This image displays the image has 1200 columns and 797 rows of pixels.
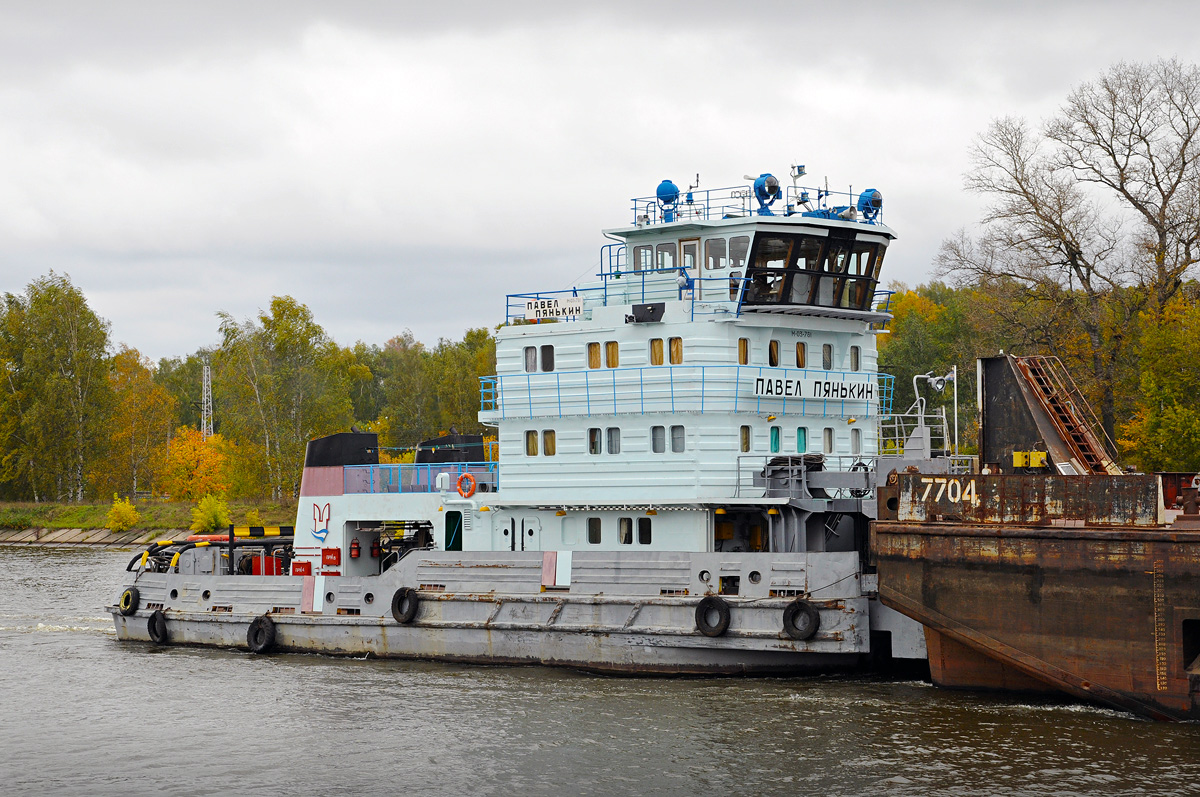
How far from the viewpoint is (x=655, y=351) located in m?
22.7

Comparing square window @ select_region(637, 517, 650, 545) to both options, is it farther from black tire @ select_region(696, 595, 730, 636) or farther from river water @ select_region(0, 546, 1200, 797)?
river water @ select_region(0, 546, 1200, 797)

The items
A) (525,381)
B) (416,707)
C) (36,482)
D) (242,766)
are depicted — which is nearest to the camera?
(242,766)

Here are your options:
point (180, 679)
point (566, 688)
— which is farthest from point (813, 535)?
point (180, 679)

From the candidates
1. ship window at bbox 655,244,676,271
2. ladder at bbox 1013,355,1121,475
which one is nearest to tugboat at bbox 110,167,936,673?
ship window at bbox 655,244,676,271

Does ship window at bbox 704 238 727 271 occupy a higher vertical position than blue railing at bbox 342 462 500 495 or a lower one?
higher

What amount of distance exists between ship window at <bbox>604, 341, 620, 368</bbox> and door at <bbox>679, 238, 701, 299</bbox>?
5.23 feet

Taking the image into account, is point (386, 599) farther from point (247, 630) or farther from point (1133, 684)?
point (1133, 684)

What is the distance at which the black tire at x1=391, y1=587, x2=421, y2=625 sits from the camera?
2355 centimetres

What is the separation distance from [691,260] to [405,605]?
8.42 metres

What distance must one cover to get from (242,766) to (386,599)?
6.98 m

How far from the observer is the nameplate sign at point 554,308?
944 inches

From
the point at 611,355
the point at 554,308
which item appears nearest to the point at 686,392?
the point at 611,355

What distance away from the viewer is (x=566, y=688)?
20.9m

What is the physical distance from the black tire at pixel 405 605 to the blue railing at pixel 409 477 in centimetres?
225
